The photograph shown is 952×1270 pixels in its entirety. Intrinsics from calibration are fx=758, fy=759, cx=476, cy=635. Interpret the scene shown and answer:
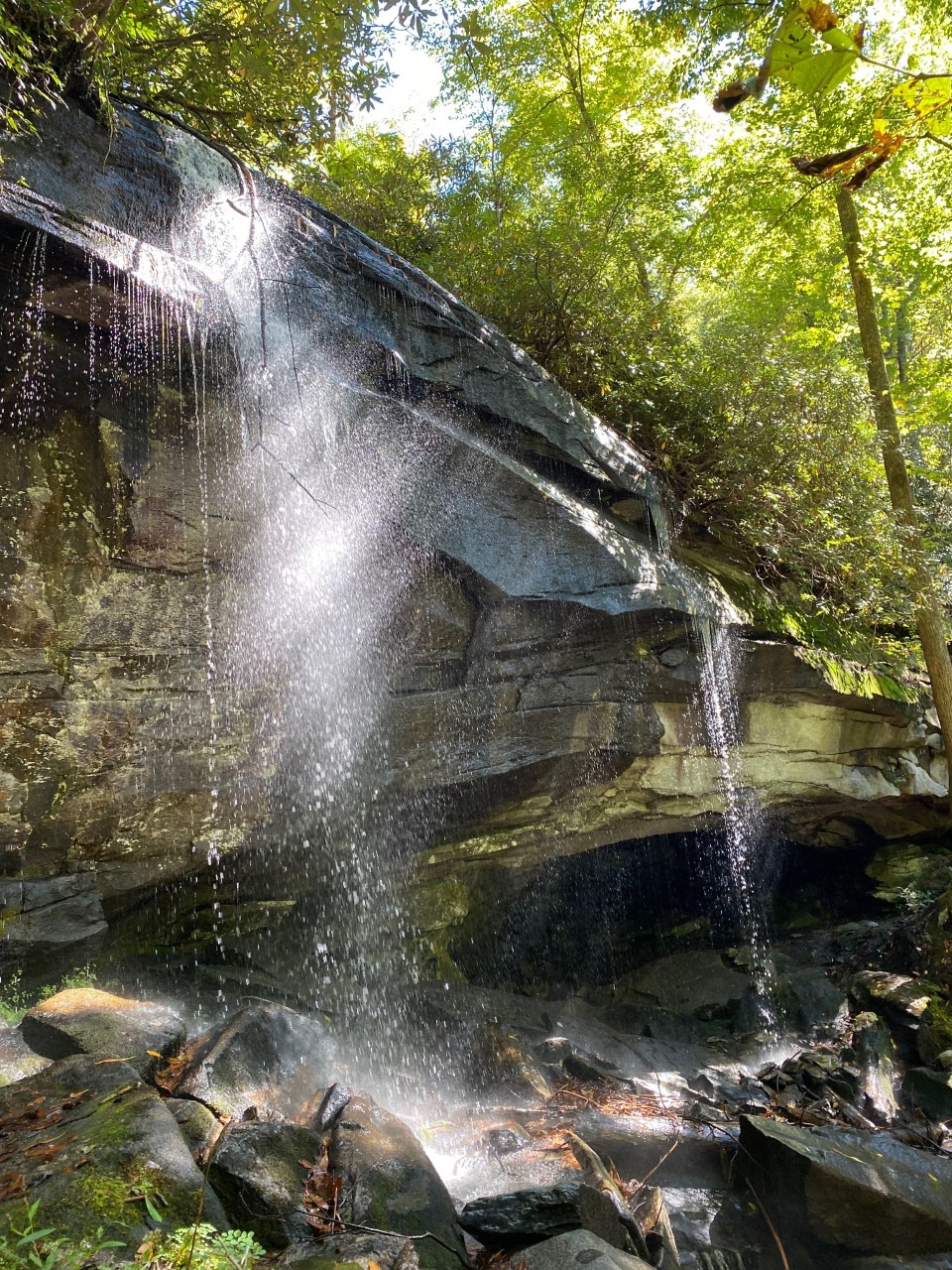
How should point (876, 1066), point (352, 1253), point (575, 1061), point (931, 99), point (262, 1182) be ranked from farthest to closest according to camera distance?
point (575, 1061)
point (876, 1066)
point (262, 1182)
point (352, 1253)
point (931, 99)

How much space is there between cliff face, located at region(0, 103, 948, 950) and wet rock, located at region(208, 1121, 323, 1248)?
3.64 m

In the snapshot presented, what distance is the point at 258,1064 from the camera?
5082mm

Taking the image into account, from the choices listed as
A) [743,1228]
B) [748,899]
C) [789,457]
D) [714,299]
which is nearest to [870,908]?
[748,899]

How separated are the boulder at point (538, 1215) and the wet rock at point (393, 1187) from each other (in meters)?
0.22

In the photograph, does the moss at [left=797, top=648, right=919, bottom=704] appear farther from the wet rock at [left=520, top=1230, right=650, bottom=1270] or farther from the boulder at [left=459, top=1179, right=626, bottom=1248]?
the wet rock at [left=520, top=1230, right=650, bottom=1270]

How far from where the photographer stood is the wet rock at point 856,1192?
16.0 ft

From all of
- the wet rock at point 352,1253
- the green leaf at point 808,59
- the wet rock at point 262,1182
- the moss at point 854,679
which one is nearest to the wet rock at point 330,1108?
the wet rock at point 262,1182

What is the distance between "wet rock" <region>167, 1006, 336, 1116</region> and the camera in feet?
15.1

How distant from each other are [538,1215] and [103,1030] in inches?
115

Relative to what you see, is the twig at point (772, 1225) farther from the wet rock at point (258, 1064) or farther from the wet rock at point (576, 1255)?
the wet rock at point (258, 1064)

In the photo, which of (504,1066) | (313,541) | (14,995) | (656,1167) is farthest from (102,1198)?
(313,541)

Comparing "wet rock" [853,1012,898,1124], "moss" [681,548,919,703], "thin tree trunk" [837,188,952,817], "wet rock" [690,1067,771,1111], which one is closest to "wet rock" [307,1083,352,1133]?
"wet rock" [690,1067,771,1111]

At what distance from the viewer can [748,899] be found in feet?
41.5

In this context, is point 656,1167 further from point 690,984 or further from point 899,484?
point 899,484
